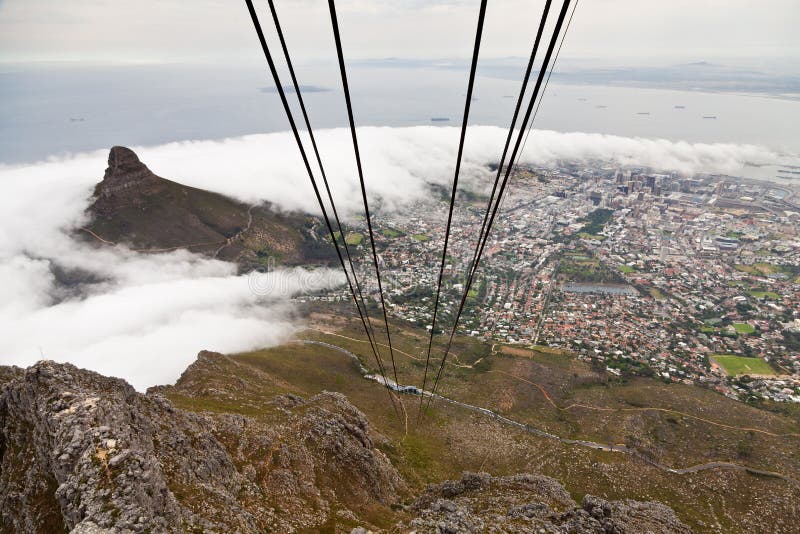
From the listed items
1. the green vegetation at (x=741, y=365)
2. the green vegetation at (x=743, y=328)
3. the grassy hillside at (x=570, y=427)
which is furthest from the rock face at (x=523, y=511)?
the green vegetation at (x=743, y=328)

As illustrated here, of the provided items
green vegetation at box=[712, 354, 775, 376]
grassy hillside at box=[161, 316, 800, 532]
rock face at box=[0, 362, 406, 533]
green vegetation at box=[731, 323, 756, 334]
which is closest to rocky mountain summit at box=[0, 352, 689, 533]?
rock face at box=[0, 362, 406, 533]

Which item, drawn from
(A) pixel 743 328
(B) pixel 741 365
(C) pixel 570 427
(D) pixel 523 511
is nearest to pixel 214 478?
(D) pixel 523 511

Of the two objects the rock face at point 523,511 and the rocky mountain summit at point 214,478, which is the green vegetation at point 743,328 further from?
the rocky mountain summit at point 214,478

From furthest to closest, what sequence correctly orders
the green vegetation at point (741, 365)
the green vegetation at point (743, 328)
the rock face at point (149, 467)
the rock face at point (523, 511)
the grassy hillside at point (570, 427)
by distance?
the green vegetation at point (743, 328) < the green vegetation at point (741, 365) < the grassy hillside at point (570, 427) < the rock face at point (523, 511) < the rock face at point (149, 467)

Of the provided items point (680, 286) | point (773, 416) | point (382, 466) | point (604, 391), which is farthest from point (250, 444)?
point (680, 286)

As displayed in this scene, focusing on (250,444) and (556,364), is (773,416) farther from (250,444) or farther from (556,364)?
(250,444)

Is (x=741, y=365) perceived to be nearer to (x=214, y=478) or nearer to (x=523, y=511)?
(x=523, y=511)
